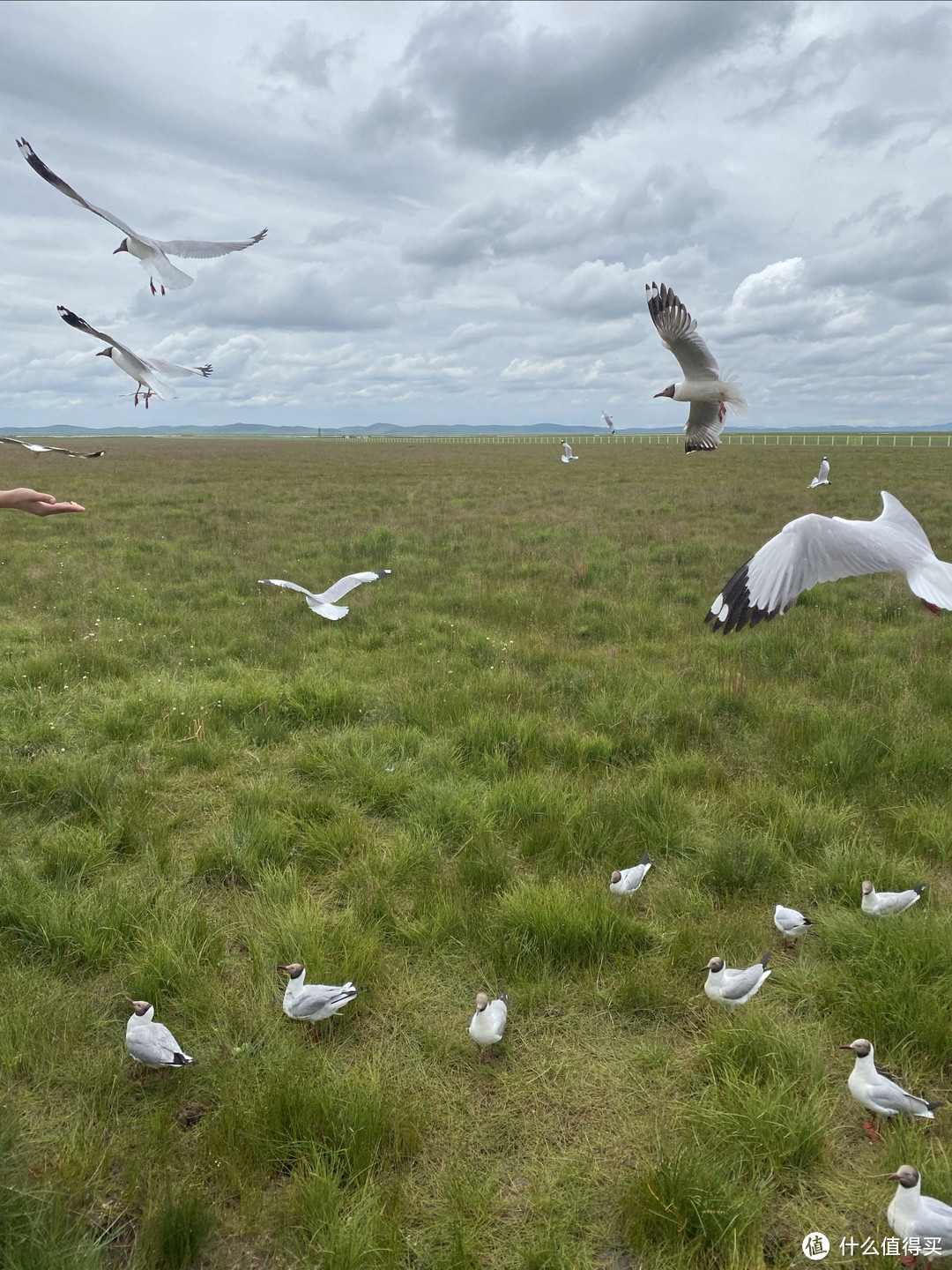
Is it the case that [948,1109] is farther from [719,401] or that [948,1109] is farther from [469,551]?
[469,551]

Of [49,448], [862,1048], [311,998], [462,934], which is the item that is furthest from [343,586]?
[862,1048]

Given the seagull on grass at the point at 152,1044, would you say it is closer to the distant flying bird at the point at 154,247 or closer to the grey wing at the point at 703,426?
the distant flying bird at the point at 154,247

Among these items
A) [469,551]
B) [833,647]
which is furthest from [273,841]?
[469,551]

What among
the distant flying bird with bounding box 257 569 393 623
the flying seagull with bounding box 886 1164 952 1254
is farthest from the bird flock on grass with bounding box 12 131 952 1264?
the distant flying bird with bounding box 257 569 393 623

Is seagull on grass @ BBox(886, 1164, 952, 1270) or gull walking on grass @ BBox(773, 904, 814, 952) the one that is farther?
gull walking on grass @ BBox(773, 904, 814, 952)

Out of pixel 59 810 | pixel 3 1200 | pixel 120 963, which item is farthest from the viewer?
pixel 59 810

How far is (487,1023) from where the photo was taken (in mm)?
2707

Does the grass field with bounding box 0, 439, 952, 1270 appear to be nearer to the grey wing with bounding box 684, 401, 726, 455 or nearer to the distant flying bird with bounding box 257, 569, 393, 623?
the distant flying bird with bounding box 257, 569, 393, 623

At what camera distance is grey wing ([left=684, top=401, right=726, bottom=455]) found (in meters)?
5.41

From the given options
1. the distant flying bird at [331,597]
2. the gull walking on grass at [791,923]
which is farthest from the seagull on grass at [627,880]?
the distant flying bird at [331,597]

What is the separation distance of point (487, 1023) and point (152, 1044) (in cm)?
124

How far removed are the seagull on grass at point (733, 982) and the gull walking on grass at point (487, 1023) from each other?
883 millimetres

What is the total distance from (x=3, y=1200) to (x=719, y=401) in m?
5.54

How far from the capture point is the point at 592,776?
4.82 m
